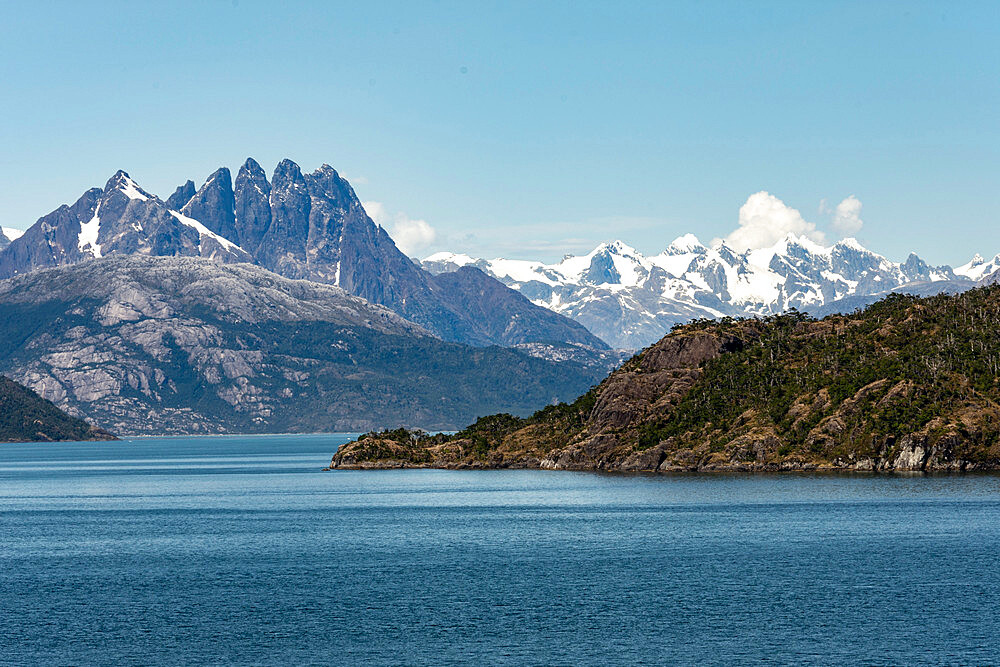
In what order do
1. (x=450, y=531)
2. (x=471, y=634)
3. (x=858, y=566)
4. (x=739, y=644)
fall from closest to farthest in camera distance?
(x=739, y=644)
(x=471, y=634)
(x=858, y=566)
(x=450, y=531)

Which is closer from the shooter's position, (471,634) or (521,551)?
(471,634)

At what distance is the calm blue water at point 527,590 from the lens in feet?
302

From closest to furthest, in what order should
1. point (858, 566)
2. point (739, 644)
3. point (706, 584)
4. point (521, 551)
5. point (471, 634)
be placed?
point (739, 644), point (471, 634), point (706, 584), point (858, 566), point (521, 551)

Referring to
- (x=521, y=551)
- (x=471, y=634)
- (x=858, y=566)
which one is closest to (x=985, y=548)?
(x=858, y=566)

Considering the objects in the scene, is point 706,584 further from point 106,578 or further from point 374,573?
point 106,578

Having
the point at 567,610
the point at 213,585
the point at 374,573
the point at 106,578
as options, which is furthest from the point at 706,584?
the point at 106,578

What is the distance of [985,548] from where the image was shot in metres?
137

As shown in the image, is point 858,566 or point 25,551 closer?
point 858,566

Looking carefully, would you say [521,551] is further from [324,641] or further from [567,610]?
[324,641]

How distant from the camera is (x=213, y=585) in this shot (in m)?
125

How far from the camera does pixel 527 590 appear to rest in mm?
118812

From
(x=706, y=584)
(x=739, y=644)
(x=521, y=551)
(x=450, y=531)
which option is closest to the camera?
(x=739, y=644)

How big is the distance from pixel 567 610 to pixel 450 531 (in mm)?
68745

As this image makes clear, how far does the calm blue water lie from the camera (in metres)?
91.9
